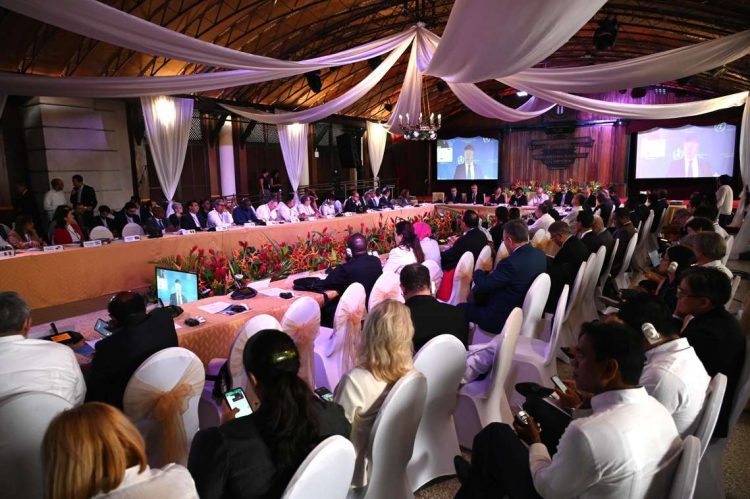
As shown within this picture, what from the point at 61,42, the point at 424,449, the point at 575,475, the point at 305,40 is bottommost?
the point at 424,449

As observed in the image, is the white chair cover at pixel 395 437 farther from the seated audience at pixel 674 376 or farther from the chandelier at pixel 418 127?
the chandelier at pixel 418 127

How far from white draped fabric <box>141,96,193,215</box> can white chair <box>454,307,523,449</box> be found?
26.2 ft

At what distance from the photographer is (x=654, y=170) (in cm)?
1552

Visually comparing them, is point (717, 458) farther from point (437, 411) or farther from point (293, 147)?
point (293, 147)

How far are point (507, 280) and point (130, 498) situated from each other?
293 centimetres

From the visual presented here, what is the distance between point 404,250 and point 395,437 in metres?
2.66

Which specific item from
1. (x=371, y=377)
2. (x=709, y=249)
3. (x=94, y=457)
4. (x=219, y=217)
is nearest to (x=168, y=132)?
(x=219, y=217)

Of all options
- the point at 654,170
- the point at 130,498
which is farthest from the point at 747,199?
the point at 130,498

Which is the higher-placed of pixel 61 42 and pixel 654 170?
pixel 61 42

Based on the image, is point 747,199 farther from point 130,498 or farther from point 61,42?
point 61,42

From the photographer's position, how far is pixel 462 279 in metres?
4.36

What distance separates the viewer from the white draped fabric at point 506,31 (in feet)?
8.98

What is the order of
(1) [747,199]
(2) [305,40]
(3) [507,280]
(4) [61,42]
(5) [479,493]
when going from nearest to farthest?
(5) [479,493], (3) [507,280], (4) [61,42], (1) [747,199], (2) [305,40]

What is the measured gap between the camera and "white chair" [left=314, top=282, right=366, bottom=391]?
311 centimetres
